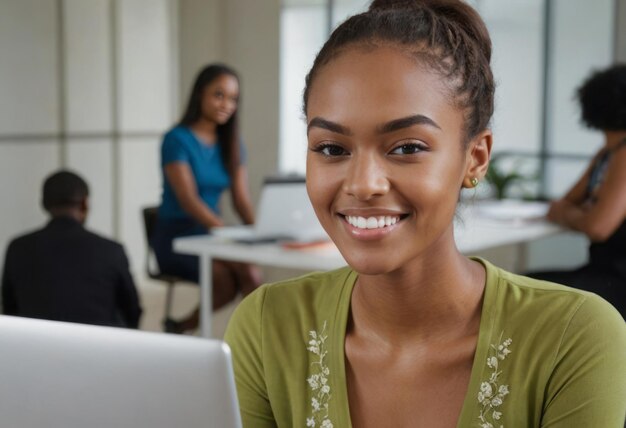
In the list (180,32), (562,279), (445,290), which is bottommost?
(562,279)

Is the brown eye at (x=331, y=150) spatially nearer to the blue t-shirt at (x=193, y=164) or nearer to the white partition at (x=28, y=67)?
the blue t-shirt at (x=193, y=164)

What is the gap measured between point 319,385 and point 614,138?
2.95 meters

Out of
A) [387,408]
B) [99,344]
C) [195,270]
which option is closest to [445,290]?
[387,408]

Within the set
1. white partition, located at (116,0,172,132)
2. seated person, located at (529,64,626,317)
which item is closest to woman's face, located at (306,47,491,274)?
seated person, located at (529,64,626,317)

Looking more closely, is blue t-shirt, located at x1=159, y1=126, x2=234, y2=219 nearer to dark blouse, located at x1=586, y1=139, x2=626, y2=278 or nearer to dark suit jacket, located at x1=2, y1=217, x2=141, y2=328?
dark suit jacket, located at x1=2, y1=217, x2=141, y2=328

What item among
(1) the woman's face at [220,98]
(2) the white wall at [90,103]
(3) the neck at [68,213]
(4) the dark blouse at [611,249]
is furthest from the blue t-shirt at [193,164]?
(2) the white wall at [90,103]

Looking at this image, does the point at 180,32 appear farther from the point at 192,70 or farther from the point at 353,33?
the point at 353,33

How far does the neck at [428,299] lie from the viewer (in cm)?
131

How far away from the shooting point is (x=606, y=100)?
13.2 ft

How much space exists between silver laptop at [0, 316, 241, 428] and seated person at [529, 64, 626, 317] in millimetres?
2864

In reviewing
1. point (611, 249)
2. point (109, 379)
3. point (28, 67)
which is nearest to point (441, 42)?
point (109, 379)

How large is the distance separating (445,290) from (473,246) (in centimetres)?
268

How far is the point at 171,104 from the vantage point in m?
7.27

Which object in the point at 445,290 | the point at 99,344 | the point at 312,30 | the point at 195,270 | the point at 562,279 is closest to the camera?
the point at 99,344
